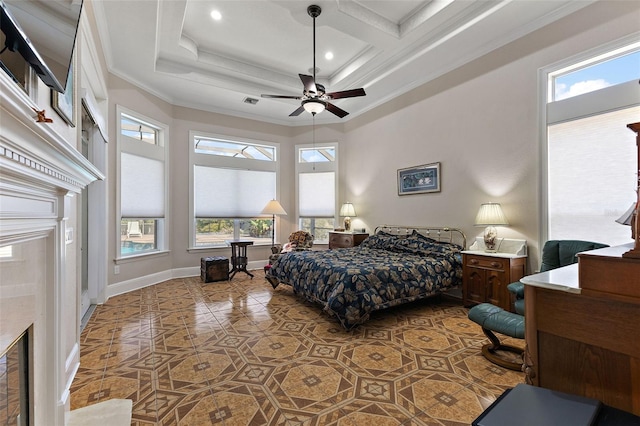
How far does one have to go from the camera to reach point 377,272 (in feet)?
10.8

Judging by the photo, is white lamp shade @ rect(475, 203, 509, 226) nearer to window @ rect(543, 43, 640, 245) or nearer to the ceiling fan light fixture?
window @ rect(543, 43, 640, 245)

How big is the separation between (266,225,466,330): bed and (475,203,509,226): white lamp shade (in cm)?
61

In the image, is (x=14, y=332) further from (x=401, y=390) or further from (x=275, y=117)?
(x=275, y=117)

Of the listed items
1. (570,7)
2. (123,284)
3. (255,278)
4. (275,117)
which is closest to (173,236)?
(123,284)

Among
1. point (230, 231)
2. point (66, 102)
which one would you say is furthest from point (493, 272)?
point (230, 231)

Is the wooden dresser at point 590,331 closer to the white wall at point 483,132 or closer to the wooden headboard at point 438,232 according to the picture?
the white wall at point 483,132

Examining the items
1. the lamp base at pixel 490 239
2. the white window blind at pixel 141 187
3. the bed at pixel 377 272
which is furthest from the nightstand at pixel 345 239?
the white window blind at pixel 141 187

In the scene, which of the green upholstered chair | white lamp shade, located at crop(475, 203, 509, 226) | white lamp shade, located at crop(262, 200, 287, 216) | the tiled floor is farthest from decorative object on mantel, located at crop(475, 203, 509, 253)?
white lamp shade, located at crop(262, 200, 287, 216)

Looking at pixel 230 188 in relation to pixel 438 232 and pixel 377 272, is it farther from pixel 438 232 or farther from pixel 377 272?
pixel 438 232

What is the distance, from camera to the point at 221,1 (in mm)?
3369

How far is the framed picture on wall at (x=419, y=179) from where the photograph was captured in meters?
4.68

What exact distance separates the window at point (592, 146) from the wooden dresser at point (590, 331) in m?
2.42

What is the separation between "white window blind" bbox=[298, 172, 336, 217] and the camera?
6.74 m

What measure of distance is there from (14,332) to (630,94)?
476 centimetres
